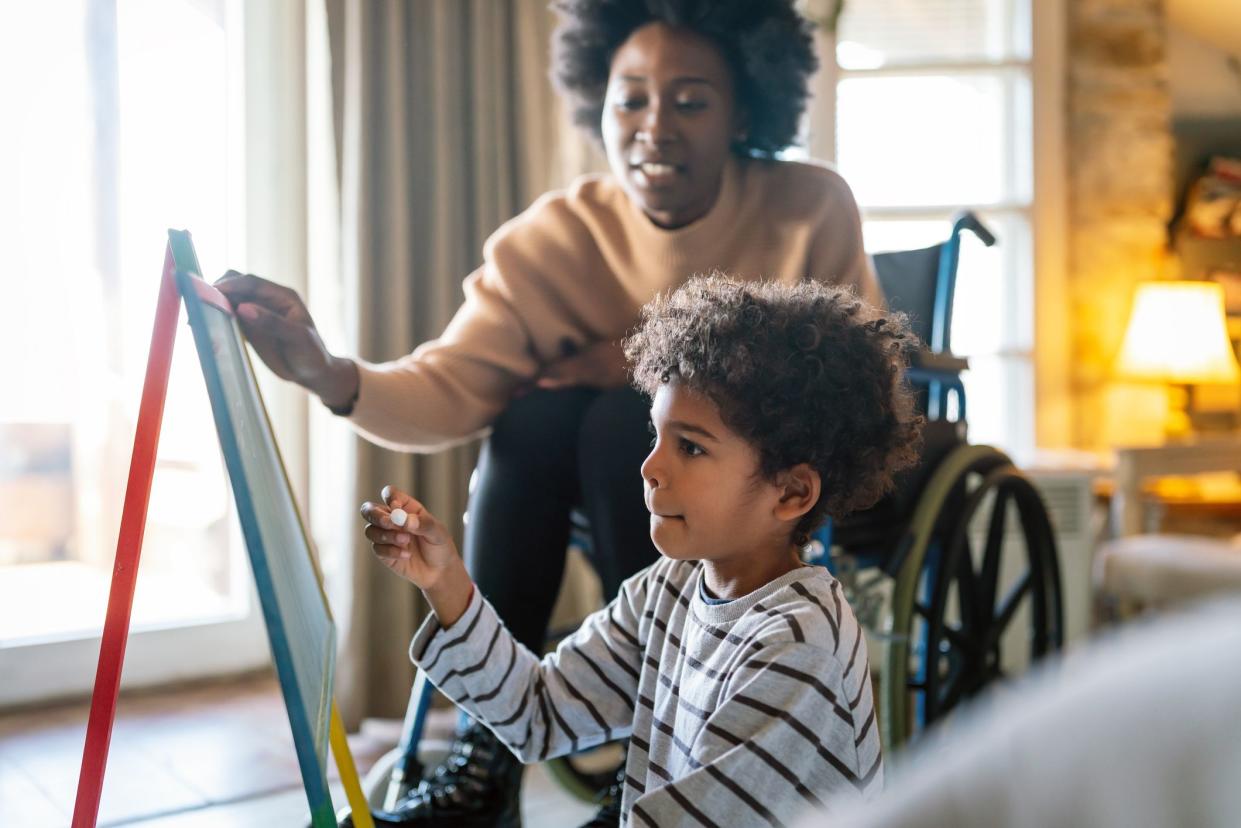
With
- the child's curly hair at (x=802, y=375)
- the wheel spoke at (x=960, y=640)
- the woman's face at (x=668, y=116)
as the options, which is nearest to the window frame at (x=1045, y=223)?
the wheel spoke at (x=960, y=640)

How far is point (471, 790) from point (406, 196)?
1.44 m

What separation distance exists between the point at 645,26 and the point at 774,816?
1104 mm

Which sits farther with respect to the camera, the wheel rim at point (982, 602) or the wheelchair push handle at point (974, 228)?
the wheelchair push handle at point (974, 228)

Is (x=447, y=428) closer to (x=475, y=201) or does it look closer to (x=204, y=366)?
(x=204, y=366)

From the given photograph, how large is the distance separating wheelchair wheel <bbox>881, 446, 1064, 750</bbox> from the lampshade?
142 cm

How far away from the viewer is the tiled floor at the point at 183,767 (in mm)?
1785

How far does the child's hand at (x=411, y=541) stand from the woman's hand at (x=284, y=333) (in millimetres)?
332

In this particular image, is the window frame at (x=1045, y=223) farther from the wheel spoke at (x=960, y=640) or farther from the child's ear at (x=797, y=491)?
the child's ear at (x=797, y=491)

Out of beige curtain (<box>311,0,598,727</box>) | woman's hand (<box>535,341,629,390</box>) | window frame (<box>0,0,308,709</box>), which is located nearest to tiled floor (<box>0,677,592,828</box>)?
window frame (<box>0,0,308,709</box>)

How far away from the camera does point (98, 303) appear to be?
8.04ft

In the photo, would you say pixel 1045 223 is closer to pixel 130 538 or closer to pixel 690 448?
pixel 690 448

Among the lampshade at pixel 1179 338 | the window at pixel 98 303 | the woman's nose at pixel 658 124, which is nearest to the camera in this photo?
the woman's nose at pixel 658 124

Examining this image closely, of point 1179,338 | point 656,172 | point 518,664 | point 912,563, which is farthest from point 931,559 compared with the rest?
point 1179,338

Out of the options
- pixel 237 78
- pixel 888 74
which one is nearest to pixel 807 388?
pixel 237 78
